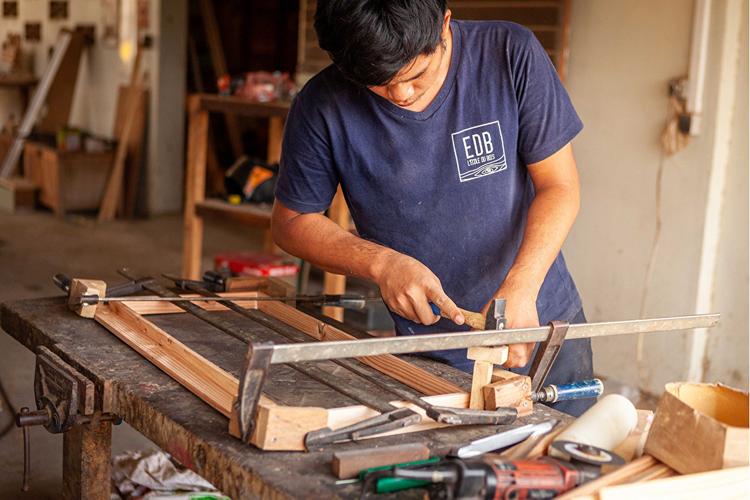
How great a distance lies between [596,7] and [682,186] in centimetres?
92

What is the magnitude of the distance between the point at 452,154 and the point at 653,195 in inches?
91.4

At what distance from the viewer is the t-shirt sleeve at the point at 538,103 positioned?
208 cm

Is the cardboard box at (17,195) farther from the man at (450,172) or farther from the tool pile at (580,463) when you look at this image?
the tool pile at (580,463)

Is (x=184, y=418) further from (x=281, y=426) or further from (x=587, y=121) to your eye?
(x=587, y=121)

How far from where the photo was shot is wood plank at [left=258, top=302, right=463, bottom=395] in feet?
5.91

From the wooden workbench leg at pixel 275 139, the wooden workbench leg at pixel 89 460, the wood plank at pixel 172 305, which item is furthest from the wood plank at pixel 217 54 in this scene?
the wooden workbench leg at pixel 89 460

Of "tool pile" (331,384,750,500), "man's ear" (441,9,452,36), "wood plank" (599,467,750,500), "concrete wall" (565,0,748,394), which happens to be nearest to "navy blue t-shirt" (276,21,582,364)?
"man's ear" (441,9,452,36)

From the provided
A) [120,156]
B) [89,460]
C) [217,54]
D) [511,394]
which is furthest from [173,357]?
[217,54]

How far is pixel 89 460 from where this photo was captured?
6.61 ft

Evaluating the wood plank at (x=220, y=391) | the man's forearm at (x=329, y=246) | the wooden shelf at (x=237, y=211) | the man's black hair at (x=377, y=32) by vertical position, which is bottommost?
the wooden shelf at (x=237, y=211)

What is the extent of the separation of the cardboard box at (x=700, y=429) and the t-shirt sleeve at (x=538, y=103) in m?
0.81

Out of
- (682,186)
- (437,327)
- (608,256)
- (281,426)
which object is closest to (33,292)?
(608,256)

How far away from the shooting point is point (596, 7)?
4262mm

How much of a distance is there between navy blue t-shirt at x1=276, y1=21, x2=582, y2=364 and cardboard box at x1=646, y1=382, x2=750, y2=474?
0.73m
